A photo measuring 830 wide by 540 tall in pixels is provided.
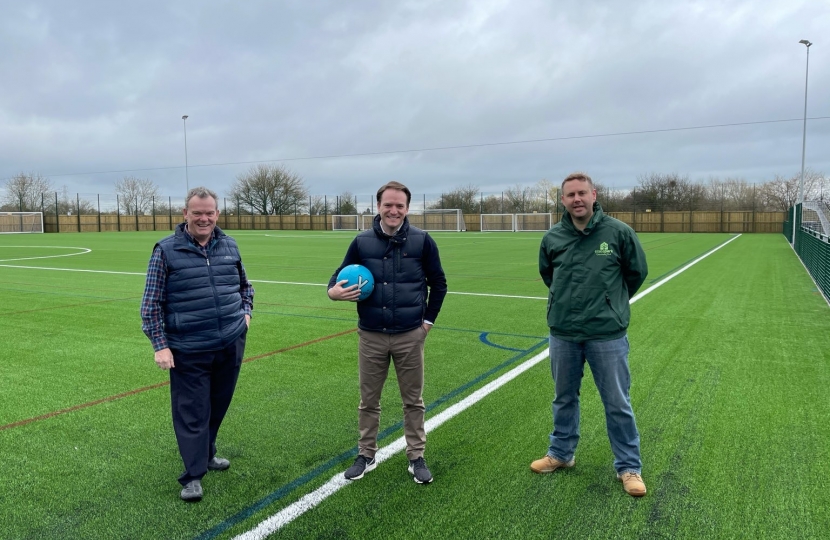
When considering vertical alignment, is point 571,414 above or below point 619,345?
below

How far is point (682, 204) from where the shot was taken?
5641 cm

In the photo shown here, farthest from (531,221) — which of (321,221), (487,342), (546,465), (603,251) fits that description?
(603,251)

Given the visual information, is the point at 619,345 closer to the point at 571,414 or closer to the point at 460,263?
the point at 571,414

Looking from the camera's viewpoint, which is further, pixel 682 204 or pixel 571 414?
pixel 682 204

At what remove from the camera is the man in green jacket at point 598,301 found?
355 centimetres

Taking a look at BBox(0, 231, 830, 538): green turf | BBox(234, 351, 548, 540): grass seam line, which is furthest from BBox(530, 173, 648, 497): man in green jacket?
BBox(234, 351, 548, 540): grass seam line

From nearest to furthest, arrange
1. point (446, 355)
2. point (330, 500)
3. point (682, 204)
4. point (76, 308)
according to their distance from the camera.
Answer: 1. point (330, 500)
2. point (446, 355)
3. point (76, 308)
4. point (682, 204)

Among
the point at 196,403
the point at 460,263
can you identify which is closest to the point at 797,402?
the point at 196,403

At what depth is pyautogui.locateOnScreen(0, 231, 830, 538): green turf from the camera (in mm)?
3271

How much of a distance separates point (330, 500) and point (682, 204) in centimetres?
5909

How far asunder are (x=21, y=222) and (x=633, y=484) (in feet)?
216

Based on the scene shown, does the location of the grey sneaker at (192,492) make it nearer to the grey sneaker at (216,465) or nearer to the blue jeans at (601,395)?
the grey sneaker at (216,465)

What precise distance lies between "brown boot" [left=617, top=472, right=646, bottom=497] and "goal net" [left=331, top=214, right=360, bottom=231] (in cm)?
6022

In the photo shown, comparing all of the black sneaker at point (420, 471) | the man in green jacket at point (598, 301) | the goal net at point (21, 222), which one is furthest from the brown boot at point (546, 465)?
the goal net at point (21, 222)
